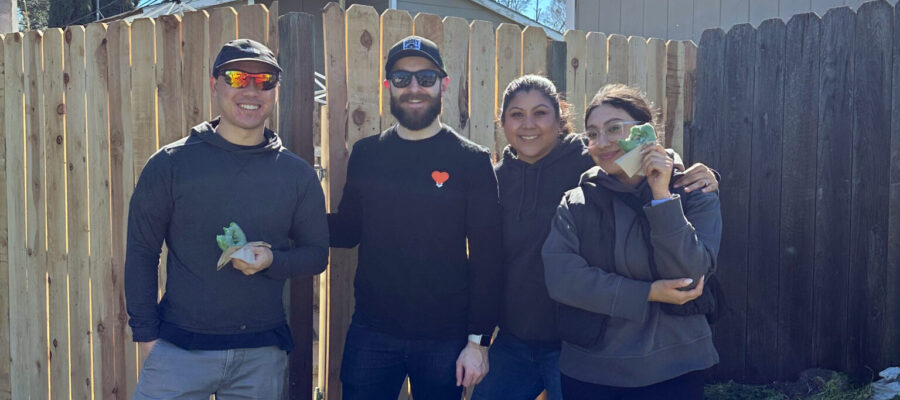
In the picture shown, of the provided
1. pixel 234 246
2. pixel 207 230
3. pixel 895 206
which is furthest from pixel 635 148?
pixel 895 206

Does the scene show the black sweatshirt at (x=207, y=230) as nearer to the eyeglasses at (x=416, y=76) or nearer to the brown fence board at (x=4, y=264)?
the eyeglasses at (x=416, y=76)

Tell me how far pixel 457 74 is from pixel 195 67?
1.38m

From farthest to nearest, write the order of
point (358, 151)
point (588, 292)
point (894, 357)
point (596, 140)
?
point (894, 357)
point (358, 151)
point (596, 140)
point (588, 292)

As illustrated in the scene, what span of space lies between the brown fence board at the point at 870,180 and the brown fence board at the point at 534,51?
1933 mm

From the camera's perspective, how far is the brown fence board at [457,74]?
13.2 ft

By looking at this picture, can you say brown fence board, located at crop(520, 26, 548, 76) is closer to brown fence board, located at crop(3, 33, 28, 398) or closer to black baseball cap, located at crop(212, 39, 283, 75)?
black baseball cap, located at crop(212, 39, 283, 75)

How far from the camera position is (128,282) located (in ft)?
9.37

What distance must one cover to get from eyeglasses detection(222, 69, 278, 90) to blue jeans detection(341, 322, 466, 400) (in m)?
1.10

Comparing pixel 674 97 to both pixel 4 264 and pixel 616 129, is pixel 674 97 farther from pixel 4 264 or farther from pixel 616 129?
pixel 4 264

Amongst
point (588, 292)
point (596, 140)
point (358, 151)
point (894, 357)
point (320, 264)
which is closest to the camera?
point (588, 292)

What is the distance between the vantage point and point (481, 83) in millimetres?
4113

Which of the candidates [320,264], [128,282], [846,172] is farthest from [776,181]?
[128,282]

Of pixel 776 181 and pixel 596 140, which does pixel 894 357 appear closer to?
pixel 776 181

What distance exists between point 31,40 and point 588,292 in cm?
380
